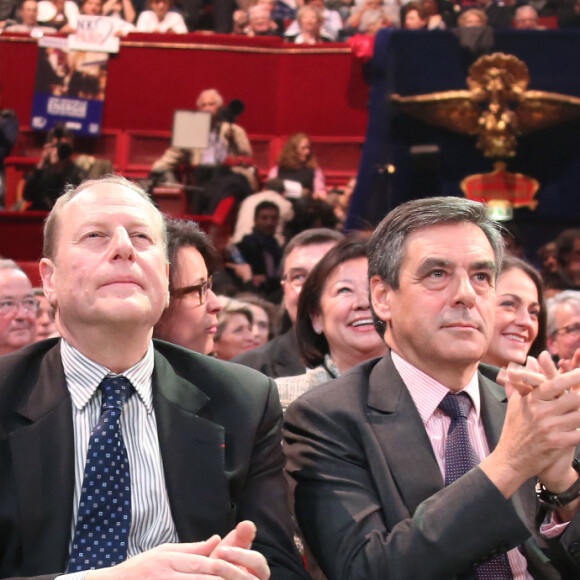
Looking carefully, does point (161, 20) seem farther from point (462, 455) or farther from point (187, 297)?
point (462, 455)

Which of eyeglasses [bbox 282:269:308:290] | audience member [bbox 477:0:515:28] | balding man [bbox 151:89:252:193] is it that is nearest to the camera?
eyeglasses [bbox 282:269:308:290]

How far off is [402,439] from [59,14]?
7985 mm

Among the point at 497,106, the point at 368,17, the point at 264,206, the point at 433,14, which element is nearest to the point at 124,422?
the point at 264,206

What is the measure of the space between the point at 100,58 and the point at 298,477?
7554 mm

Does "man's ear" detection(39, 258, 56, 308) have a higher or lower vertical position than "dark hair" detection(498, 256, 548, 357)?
higher

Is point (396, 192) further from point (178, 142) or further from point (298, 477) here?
point (298, 477)

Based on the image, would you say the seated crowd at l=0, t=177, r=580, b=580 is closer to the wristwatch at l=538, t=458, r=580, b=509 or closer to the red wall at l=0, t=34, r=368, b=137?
the wristwatch at l=538, t=458, r=580, b=509

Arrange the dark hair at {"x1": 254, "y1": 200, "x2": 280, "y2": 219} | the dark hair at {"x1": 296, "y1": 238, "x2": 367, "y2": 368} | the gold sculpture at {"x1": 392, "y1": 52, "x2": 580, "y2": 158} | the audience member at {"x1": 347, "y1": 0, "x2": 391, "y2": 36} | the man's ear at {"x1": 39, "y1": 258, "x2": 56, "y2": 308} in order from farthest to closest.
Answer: the audience member at {"x1": 347, "y1": 0, "x2": 391, "y2": 36} < the dark hair at {"x1": 254, "y1": 200, "x2": 280, "y2": 219} < the gold sculpture at {"x1": 392, "y1": 52, "x2": 580, "y2": 158} < the dark hair at {"x1": 296, "y1": 238, "x2": 367, "y2": 368} < the man's ear at {"x1": 39, "y1": 258, "x2": 56, "y2": 308}

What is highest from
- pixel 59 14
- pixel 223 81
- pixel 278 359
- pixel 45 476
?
pixel 59 14

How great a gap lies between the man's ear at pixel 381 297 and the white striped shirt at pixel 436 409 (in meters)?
0.11

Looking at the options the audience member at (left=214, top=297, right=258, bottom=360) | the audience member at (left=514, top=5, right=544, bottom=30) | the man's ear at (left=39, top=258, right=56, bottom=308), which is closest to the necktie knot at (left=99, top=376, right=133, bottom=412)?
the man's ear at (left=39, top=258, right=56, bottom=308)

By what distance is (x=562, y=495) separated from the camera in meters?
1.75

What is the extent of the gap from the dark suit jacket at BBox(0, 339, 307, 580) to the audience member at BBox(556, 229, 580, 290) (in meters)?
3.19

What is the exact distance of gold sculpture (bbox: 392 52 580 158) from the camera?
237 inches
